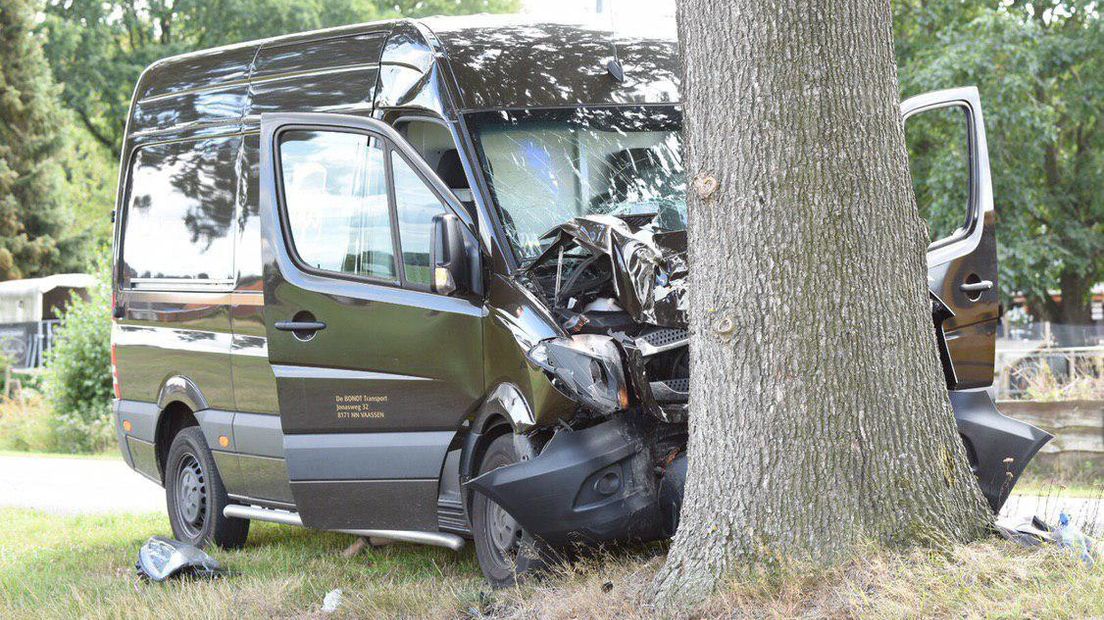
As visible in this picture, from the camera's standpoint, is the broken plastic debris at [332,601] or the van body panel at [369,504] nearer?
the broken plastic debris at [332,601]

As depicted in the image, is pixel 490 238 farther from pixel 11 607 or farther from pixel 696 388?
pixel 11 607

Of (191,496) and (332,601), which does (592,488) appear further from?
(191,496)

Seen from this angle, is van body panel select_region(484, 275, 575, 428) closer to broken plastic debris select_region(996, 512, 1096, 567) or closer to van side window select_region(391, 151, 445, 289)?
van side window select_region(391, 151, 445, 289)

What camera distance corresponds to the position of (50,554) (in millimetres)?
7980

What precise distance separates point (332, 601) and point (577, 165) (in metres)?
2.41

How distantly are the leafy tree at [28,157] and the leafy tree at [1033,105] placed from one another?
24324 mm

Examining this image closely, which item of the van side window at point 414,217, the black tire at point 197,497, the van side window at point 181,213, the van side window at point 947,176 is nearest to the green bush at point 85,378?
the van side window at point 181,213

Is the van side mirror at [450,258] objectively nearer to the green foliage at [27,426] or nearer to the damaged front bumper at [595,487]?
the damaged front bumper at [595,487]

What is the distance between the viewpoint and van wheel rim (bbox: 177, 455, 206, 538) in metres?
8.05

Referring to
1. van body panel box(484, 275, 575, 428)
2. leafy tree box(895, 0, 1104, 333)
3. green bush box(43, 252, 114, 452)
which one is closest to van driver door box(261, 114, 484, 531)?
van body panel box(484, 275, 575, 428)

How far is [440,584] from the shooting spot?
6262mm

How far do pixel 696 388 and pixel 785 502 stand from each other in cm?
56

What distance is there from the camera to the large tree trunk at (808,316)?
4.65 m

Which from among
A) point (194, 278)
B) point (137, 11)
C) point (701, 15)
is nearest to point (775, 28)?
point (701, 15)
